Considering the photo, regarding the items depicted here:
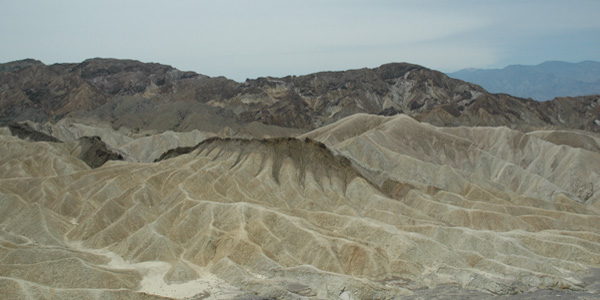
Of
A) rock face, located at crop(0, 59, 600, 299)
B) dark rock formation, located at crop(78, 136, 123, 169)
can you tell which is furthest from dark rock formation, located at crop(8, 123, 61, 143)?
rock face, located at crop(0, 59, 600, 299)

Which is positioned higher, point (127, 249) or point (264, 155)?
point (264, 155)

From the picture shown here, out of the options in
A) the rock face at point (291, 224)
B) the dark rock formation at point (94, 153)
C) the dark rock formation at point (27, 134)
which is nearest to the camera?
the rock face at point (291, 224)

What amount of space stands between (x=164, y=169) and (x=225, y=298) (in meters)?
54.6

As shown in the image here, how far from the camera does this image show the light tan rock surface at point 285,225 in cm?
5666

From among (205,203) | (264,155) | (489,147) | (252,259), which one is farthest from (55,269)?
(489,147)

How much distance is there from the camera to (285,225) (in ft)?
235

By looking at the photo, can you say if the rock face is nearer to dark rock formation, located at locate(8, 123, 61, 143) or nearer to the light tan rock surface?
the light tan rock surface

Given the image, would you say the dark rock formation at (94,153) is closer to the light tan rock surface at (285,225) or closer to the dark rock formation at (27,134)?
the light tan rock surface at (285,225)

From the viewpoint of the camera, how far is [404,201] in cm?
9688

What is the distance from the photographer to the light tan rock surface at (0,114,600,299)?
56656mm

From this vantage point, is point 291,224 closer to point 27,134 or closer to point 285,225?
point 285,225

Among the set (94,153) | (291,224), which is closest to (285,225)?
(291,224)

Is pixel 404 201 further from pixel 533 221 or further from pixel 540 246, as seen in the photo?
pixel 540 246

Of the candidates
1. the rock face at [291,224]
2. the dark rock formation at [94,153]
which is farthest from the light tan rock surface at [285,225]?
the dark rock formation at [94,153]
